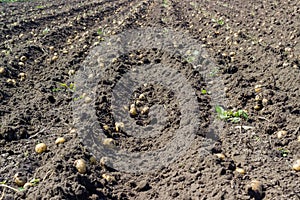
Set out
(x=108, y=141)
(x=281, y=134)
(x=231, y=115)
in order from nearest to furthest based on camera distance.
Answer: (x=281, y=134) < (x=108, y=141) < (x=231, y=115)

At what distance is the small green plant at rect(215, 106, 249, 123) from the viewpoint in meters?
4.01

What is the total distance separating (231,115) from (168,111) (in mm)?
832

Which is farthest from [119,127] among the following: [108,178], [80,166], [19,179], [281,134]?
[281,134]

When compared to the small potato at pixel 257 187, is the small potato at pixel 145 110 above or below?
below

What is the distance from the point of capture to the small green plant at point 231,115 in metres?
4.01

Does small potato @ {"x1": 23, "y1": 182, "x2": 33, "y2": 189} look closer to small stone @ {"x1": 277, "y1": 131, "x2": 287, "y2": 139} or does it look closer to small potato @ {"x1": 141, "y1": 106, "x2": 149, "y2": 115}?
small potato @ {"x1": 141, "y1": 106, "x2": 149, "y2": 115}

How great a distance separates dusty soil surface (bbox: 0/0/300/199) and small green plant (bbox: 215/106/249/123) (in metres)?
0.07

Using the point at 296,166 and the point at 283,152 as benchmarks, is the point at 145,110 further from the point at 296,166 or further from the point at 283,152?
the point at 296,166

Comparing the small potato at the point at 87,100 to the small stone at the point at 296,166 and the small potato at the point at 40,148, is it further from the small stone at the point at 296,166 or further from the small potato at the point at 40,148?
the small stone at the point at 296,166

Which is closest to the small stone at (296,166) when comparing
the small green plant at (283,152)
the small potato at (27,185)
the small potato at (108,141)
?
the small green plant at (283,152)

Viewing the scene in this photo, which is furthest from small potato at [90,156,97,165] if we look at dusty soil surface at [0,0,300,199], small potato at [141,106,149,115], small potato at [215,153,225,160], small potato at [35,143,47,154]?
small potato at [141,106,149,115]

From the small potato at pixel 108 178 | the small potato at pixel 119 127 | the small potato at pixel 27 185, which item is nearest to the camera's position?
the small potato at pixel 27 185

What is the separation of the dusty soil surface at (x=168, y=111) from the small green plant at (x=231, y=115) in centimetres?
7

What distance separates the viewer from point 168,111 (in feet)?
14.9
